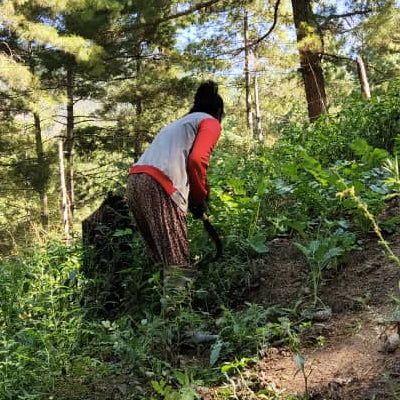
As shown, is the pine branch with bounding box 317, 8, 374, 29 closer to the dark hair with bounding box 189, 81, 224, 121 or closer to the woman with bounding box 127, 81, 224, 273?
the dark hair with bounding box 189, 81, 224, 121

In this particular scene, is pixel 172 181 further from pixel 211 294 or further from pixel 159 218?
pixel 211 294

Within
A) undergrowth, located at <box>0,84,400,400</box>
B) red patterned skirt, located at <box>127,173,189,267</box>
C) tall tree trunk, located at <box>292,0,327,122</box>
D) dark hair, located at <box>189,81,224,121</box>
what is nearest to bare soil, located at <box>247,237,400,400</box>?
undergrowth, located at <box>0,84,400,400</box>

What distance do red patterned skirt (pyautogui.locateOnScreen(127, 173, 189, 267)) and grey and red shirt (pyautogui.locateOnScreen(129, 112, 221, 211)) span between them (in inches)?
1.9

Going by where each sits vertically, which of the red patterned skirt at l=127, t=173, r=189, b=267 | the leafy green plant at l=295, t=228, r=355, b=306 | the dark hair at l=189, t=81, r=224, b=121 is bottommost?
the leafy green plant at l=295, t=228, r=355, b=306

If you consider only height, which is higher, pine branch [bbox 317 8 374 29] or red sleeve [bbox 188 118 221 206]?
pine branch [bbox 317 8 374 29]

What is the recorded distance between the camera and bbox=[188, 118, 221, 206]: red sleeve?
2.96 meters

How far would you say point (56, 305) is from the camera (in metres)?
3.33

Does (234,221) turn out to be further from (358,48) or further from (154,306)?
(358,48)

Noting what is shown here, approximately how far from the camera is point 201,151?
116 inches

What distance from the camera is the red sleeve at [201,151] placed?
2.96 meters

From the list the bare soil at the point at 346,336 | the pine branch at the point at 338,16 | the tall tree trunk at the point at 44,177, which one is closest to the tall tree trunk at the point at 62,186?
Answer: the tall tree trunk at the point at 44,177

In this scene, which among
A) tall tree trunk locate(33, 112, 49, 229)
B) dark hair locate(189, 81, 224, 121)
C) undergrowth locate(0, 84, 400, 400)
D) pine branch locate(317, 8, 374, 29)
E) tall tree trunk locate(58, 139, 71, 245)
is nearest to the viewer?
undergrowth locate(0, 84, 400, 400)

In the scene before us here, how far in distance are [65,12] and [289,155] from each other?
1112 centimetres

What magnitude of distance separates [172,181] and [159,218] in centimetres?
25
